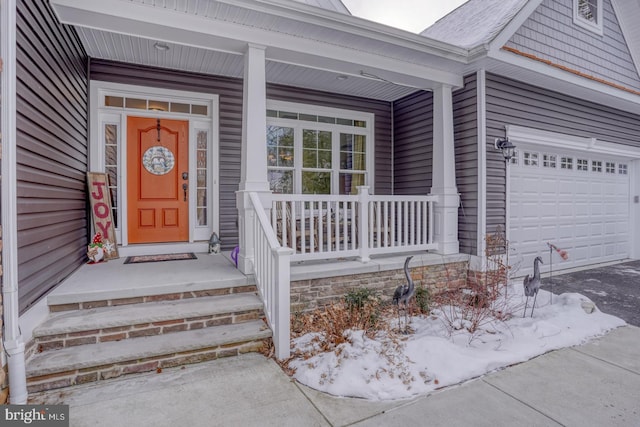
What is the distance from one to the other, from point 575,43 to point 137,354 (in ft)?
23.3

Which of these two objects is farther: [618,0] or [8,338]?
[618,0]

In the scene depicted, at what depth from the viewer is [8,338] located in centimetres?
206

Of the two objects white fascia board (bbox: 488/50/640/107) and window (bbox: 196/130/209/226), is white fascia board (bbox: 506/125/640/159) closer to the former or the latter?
white fascia board (bbox: 488/50/640/107)

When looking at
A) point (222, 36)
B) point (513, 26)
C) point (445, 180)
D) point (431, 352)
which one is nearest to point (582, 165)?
point (513, 26)

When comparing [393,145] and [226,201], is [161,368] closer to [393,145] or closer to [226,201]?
[226,201]

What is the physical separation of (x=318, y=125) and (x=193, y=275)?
3272mm

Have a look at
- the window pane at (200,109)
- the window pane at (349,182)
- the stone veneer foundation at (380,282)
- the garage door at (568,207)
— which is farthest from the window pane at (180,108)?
the garage door at (568,207)

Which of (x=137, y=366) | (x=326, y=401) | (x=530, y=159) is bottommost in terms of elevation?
(x=326, y=401)

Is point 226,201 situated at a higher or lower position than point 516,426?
higher

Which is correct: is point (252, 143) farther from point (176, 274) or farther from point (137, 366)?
point (137, 366)

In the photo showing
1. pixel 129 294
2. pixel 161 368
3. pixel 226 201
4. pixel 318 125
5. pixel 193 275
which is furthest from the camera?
pixel 318 125

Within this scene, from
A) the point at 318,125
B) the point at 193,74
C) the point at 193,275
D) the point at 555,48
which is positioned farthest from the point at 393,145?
the point at 193,275

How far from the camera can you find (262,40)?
357cm

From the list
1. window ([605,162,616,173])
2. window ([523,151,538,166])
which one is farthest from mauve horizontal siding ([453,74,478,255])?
window ([605,162,616,173])
